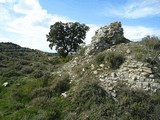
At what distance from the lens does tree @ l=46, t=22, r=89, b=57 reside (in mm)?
47094

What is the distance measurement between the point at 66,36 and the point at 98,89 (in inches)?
1268

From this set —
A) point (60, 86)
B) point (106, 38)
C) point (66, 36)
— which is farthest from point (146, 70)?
point (66, 36)

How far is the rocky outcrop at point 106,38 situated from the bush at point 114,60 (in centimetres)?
302

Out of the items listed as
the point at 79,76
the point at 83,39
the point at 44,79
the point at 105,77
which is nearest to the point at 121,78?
the point at 105,77

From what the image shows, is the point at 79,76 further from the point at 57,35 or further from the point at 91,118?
the point at 57,35

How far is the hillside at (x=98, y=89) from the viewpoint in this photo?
14.5 m

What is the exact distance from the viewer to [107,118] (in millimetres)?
13891

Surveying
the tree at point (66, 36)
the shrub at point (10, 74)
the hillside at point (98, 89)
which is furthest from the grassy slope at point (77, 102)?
the tree at point (66, 36)

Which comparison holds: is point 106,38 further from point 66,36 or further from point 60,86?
point 66,36

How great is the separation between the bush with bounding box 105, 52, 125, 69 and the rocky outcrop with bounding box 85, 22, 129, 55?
302 centimetres

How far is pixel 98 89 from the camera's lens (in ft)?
51.5

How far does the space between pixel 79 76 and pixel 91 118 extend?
5.15m

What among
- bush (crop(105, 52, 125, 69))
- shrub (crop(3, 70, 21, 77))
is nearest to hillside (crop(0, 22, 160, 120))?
bush (crop(105, 52, 125, 69))

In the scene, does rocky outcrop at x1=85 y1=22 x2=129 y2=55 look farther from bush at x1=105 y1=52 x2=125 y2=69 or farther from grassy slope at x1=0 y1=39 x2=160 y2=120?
bush at x1=105 y1=52 x2=125 y2=69
